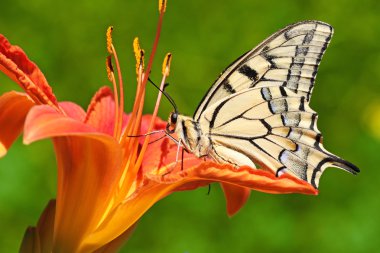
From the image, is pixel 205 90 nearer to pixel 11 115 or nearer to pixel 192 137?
pixel 192 137

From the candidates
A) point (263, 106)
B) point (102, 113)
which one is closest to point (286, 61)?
point (263, 106)

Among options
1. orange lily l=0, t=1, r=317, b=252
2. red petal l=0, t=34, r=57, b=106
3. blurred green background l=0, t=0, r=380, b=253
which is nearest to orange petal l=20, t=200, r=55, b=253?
orange lily l=0, t=1, r=317, b=252

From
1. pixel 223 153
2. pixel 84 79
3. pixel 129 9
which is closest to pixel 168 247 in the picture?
pixel 84 79

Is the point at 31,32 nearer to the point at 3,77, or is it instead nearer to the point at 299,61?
the point at 3,77

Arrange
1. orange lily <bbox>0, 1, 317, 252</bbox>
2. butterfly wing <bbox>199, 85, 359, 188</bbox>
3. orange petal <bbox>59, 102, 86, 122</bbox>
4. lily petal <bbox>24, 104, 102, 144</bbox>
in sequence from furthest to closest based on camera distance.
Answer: orange petal <bbox>59, 102, 86, 122</bbox> → butterfly wing <bbox>199, 85, 359, 188</bbox> → orange lily <bbox>0, 1, 317, 252</bbox> → lily petal <bbox>24, 104, 102, 144</bbox>

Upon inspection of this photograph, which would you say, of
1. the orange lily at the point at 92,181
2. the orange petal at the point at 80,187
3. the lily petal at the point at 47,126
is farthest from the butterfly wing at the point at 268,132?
the lily petal at the point at 47,126

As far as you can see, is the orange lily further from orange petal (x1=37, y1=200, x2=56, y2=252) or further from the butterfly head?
the butterfly head

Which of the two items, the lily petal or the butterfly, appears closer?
the lily petal
